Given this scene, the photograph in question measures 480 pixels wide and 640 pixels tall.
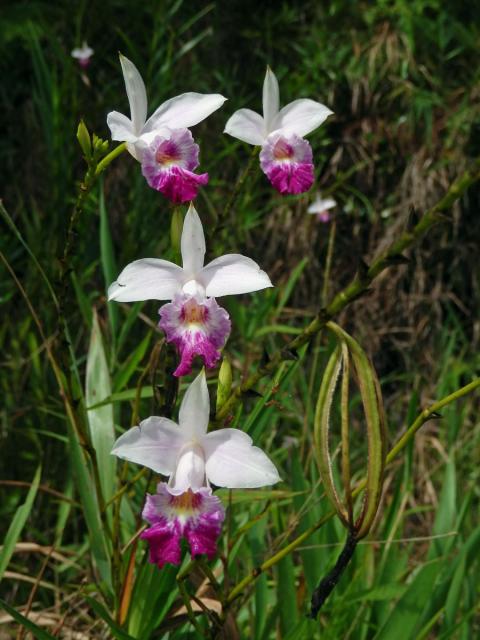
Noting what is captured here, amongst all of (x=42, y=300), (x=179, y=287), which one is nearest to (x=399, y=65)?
(x=42, y=300)

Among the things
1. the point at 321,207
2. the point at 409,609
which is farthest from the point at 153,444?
the point at 321,207

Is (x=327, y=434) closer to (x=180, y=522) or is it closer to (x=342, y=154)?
(x=180, y=522)

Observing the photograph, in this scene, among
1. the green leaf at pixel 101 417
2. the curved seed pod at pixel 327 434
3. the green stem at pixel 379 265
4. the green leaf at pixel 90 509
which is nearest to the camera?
the green stem at pixel 379 265

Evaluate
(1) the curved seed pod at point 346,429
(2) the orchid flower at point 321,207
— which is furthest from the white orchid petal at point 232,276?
(2) the orchid flower at point 321,207

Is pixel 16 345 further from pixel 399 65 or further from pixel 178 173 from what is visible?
pixel 399 65

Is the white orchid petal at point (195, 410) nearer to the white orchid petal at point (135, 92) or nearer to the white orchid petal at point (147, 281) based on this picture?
the white orchid petal at point (147, 281)

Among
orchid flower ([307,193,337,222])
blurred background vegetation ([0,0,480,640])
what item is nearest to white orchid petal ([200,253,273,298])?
blurred background vegetation ([0,0,480,640])

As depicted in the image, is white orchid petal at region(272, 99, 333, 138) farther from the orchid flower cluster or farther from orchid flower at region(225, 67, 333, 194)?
the orchid flower cluster
